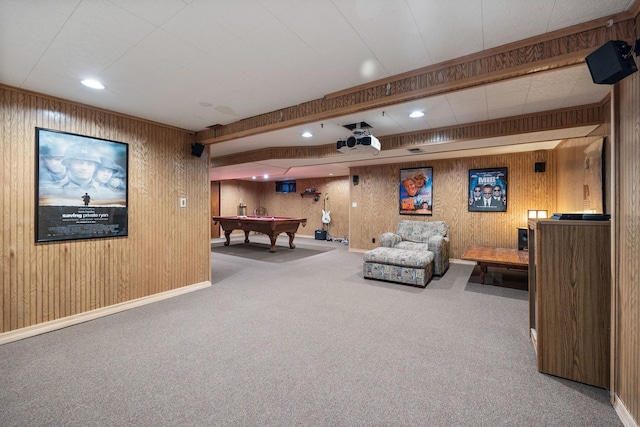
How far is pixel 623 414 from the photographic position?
5.36ft

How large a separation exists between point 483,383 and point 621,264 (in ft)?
3.85

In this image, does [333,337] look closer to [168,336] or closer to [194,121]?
[168,336]

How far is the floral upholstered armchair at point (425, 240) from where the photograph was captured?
4.91 meters

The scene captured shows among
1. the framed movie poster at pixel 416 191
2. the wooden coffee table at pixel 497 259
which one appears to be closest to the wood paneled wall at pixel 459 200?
the framed movie poster at pixel 416 191

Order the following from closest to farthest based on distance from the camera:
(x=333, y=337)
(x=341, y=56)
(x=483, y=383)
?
(x=483, y=383) → (x=341, y=56) → (x=333, y=337)

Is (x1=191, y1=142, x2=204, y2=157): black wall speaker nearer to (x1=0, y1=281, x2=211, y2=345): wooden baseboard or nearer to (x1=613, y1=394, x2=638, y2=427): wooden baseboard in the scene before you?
(x1=0, y1=281, x2=211, y2=345): wooden baseboard

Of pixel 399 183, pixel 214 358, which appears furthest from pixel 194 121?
pixel 399 183

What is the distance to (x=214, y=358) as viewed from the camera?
2.29 m

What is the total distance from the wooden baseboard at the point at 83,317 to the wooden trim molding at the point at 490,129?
341 cm

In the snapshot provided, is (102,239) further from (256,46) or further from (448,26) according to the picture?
(448,26)

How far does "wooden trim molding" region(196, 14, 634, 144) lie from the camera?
177 cm

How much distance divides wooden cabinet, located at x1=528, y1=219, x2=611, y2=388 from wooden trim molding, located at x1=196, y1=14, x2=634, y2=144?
46.1 inches

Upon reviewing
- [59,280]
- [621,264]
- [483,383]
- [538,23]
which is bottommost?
[483,383]

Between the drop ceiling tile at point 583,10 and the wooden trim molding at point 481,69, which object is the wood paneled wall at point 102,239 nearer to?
the wooden trim molding at point 481,69
